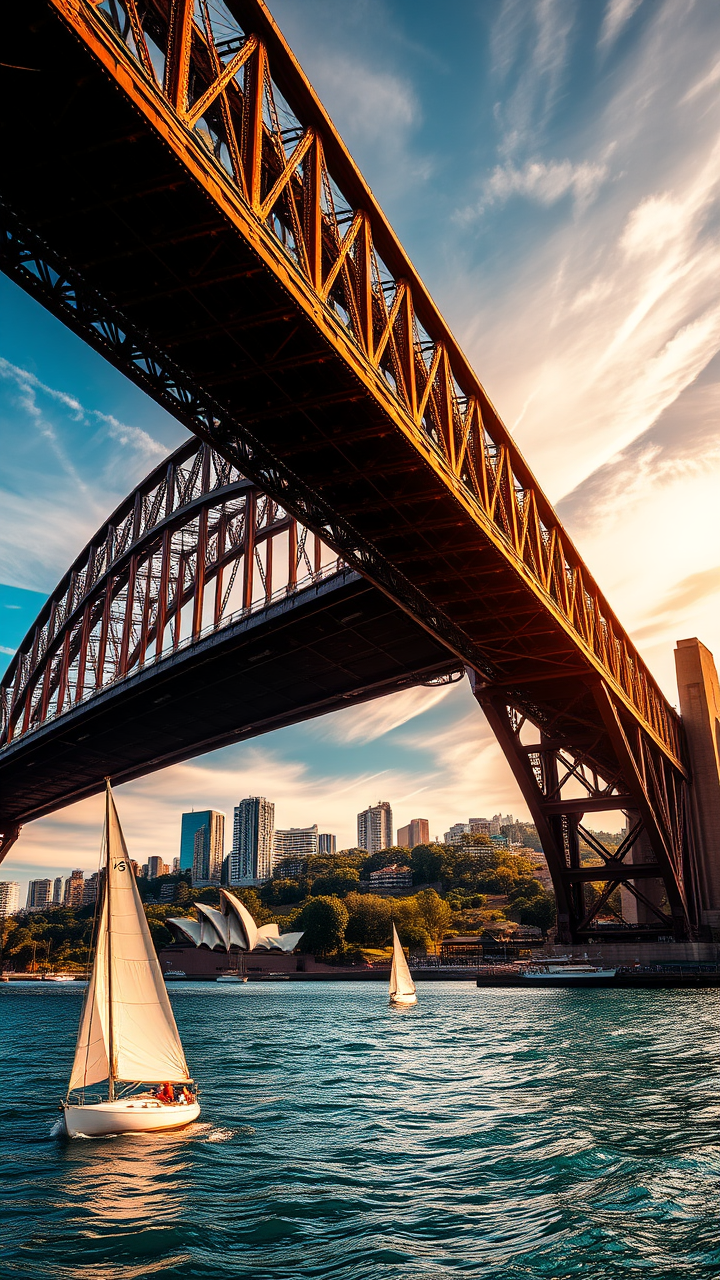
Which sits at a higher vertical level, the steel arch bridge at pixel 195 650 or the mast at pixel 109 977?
the steel arch bridge at pixel 195 650

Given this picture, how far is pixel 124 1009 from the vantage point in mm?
18484

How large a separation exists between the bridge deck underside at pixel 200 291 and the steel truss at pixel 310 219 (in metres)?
0.34

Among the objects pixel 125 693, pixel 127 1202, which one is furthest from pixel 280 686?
pixel 127 1202

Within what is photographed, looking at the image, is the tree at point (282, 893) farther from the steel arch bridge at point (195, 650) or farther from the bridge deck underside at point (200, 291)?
the bridge deck underside at point (200, 291)

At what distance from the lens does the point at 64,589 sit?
81562 mm

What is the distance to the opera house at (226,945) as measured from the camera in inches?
4353

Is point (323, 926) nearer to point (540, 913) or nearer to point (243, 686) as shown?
point (540, 913)

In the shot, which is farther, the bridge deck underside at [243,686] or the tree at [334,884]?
the tree at [334,884]

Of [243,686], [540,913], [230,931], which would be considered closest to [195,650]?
[243,686]

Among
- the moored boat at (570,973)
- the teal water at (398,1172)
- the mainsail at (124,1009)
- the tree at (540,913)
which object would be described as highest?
the tree at (540,913)

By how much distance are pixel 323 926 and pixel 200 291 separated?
111152mm

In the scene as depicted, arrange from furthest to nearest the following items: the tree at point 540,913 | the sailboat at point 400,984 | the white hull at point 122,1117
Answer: the tree at point 540,913
the sailboat at point 400,984
the white hull at point 122,1117

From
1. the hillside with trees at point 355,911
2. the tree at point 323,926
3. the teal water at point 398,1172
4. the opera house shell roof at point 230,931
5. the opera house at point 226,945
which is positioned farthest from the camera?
the hillside with trees at point 355,911

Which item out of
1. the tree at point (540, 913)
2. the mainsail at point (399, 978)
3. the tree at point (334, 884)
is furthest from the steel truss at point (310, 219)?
the tree at point (334, 884)
